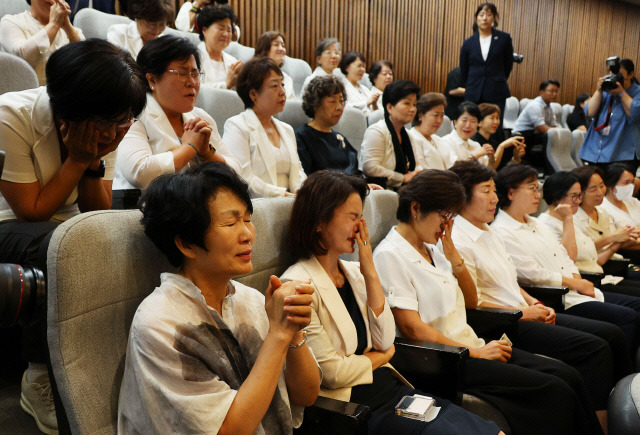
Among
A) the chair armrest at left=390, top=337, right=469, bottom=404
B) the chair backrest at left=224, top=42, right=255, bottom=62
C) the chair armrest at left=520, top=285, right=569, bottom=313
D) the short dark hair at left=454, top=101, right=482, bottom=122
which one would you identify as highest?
the chair backrest at left=224, top=42, right=255, bottom=62

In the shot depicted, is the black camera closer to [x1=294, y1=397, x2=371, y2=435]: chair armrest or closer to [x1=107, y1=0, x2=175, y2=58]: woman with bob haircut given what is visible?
[x1=107, y1=0, x2=175, y2=58]: woman with bob haircut

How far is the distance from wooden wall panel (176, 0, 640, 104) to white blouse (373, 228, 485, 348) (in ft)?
11.4

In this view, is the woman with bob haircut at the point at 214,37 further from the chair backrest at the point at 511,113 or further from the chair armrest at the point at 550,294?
the chair backrest at the point at 511,113

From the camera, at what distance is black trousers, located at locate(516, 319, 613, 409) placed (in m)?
2.17

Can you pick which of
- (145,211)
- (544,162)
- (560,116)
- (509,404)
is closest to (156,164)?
(145,211)

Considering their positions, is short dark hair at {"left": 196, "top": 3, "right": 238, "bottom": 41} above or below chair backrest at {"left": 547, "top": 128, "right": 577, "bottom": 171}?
above

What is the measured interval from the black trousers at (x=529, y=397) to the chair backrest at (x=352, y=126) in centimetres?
199

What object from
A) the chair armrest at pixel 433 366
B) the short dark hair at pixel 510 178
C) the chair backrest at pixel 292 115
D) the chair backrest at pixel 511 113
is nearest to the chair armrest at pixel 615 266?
the short dark hair at pixel 510 178

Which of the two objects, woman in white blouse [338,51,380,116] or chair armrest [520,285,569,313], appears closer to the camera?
chair armrest [520,285,569,313]

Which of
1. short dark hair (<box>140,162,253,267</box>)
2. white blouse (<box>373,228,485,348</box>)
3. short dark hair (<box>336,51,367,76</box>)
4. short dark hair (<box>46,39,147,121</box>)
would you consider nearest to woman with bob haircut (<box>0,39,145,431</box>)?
short dark hair (<box>46,39,147,121</box>)

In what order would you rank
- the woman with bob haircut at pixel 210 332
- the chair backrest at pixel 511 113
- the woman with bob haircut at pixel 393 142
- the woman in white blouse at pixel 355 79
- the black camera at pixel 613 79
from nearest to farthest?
the woman with bob haircut at pixel 210 332 → the woman with bob haircut at pixel 393 142 → the black camera at pixel 613 79 → the woman in white blouse at pixel 355 79 → the chair backrest at pixel 511 113

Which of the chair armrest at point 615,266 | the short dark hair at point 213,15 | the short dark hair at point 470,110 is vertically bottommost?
the chair armrest at point 615,266

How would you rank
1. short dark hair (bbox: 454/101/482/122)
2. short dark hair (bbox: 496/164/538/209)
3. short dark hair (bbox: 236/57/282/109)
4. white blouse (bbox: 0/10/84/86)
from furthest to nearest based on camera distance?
short dark hair (bbox: 454/101/482/122) < short dark hair (bbox: 496/164/538/209) < short dark hair (bbox: 236/57/282/109) < white blouse (bbox: 0/10/84/86)

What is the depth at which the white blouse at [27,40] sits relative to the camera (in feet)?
7.62
